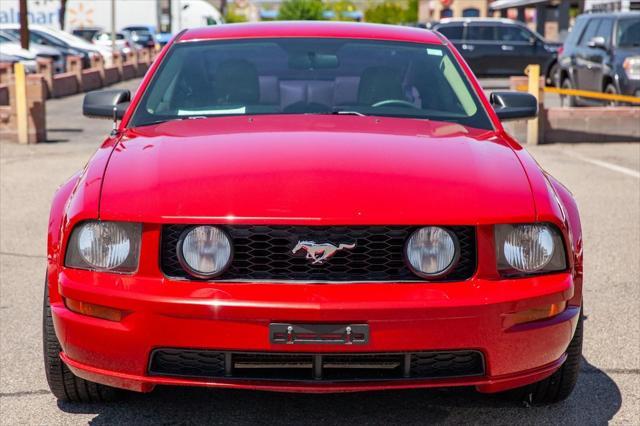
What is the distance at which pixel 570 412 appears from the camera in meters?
4.38

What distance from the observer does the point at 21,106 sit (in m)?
Answer: 15.6

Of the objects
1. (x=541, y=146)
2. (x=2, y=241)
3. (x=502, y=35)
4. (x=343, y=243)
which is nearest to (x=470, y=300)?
(x=343, y=243)

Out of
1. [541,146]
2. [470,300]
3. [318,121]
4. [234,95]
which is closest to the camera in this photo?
[470,300]

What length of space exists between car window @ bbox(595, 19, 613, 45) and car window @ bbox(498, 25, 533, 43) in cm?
1282

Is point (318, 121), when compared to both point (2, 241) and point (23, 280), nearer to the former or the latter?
point (23, 280)

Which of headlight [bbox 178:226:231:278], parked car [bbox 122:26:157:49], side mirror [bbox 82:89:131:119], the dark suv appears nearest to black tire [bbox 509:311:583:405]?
headlight [bbox 178:226:231:278]

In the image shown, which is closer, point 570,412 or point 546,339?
point 546,339

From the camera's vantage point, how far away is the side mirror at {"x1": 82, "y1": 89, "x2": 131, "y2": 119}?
5.67 metres

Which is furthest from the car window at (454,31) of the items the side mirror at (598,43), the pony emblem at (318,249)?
the pony emblem at (318,249)

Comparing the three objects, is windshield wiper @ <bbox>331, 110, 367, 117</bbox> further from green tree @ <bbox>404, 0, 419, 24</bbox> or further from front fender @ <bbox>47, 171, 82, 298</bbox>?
green tree @ <bbox>404, 0, 419, 24</bbox>

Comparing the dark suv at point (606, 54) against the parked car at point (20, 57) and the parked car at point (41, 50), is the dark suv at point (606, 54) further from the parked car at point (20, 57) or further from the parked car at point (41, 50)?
the parked car at point (41, 50)

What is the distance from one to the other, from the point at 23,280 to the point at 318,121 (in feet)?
9.33

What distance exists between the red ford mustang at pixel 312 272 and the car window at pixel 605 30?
15456mm

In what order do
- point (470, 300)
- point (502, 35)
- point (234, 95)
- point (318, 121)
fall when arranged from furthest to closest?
1. point (502, 35)
2. point (234, 95)
3. point (318, 121)
4. point (470, 300)
